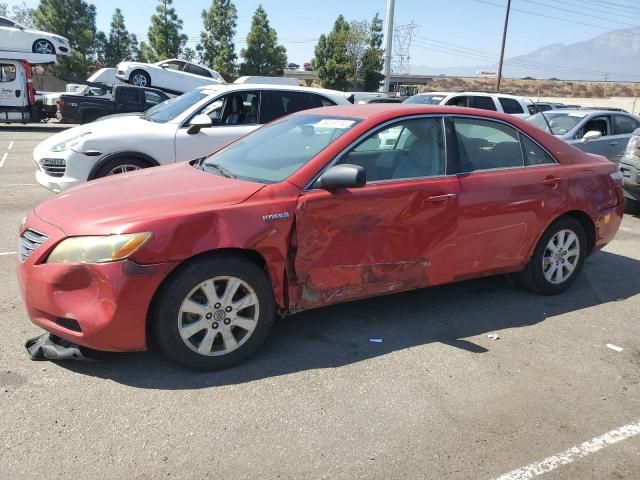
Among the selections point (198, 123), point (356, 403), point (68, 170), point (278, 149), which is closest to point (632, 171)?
point (198, 123)

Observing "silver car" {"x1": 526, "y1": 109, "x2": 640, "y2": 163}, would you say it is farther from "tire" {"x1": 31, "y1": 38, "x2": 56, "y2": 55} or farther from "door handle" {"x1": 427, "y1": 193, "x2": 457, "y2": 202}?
"tire" {"x1": 31, "y1": 38, "x2": 56, "y2": 55}

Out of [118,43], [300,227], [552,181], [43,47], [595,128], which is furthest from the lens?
[118,43]

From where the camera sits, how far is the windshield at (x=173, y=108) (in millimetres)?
7770

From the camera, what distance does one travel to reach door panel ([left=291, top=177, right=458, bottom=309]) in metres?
3.63

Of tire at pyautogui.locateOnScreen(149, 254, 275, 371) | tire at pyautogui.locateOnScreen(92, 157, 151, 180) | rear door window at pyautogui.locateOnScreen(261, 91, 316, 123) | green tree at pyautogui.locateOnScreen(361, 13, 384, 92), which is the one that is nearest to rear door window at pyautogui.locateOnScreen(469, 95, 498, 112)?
rear door window at pyautogui.locateOnScreen(261, 91, 316, 123)

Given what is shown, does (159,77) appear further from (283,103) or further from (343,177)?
(343,177)

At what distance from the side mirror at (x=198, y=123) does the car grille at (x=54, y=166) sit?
1.60 m

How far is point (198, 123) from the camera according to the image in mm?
7086

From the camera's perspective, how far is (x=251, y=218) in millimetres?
3406

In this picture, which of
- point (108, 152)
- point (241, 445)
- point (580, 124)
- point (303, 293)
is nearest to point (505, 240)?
point (303, 293)

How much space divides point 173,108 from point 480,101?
8315 millimetres

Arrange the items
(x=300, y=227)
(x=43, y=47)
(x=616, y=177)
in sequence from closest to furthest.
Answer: (x=300, y=227) < (x=616, y=177) < (x=43, y=47)

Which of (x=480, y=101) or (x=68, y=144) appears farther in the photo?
(x=480, y=101)

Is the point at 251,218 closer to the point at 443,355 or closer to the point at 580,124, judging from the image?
the point at 443,355
